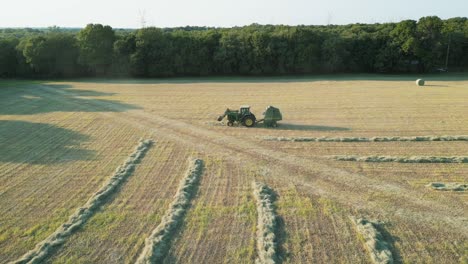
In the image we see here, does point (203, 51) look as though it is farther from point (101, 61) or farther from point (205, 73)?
point (101, 61)

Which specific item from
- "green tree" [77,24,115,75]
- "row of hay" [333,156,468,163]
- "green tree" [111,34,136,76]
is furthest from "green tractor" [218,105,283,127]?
"green tree" [77,24,115,75]

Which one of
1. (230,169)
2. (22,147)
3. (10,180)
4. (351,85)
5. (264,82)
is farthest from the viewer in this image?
(264,82)

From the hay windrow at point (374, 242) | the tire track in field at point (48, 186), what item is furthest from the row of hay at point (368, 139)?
the tire track in field at point (48, 186)

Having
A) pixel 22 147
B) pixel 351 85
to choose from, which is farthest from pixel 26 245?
pixel 351 85

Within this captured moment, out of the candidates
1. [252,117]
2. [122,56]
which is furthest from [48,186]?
[122,56]

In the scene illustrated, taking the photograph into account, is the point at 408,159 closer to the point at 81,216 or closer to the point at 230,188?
the point at 230,188

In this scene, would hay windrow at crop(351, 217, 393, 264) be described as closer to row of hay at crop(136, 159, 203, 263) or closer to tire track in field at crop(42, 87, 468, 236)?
tire track in field at crop(42, 87, 468, 236)
